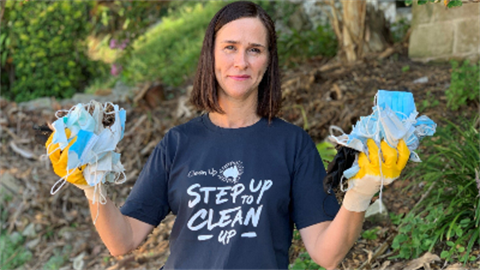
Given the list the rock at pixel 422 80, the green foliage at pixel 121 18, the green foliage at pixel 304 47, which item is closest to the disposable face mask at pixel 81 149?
the rock at pixel 422 80

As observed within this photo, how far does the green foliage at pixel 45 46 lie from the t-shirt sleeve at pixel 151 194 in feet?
15.0

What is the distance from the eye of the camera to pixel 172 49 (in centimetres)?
782

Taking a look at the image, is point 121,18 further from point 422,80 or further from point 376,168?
point 376,168

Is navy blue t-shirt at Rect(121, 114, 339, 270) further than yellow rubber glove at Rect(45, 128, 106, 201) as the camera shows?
Yes

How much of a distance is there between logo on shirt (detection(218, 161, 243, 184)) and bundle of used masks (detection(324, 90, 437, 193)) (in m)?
0.44

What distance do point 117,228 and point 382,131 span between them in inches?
38.9

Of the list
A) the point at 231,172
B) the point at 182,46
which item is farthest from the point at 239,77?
the point at 182,46

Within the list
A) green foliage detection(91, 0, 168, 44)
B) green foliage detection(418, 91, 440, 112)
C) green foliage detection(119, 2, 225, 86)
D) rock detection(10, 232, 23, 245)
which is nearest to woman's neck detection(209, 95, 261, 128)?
green foliage detection(418, 91, 440, 112)

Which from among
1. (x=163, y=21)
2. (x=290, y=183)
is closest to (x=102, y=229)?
(x=290, y=183)

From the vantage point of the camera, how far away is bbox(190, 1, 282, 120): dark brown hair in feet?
6.28

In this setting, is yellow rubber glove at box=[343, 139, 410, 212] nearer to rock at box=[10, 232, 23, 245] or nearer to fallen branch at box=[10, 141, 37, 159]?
rock at box=[10, 232, 23, 245]

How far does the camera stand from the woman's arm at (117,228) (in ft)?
5.56

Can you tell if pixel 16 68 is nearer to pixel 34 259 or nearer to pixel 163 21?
pixel 34 259

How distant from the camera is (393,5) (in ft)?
Answer: 21.9
